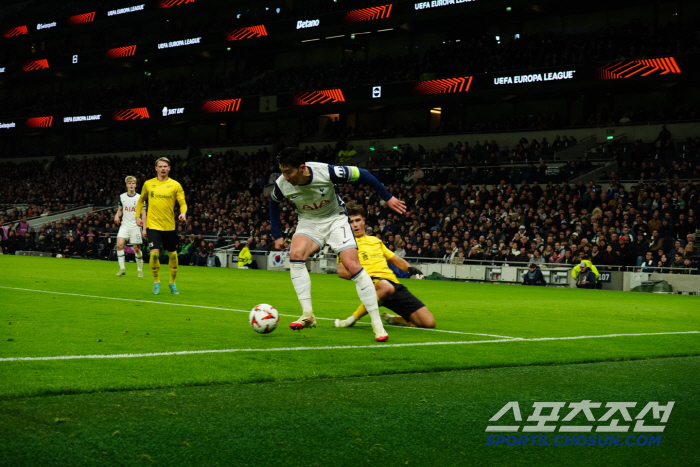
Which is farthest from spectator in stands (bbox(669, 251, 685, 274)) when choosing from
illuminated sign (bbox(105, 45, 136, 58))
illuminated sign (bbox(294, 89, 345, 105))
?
illuminated sign (bbox(105, 45, 136, 58))

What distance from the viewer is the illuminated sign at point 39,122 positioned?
57.1 m

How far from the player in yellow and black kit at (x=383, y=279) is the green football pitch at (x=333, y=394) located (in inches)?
11.6

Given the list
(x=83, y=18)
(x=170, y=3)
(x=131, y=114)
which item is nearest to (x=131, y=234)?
(x=131, y=114)

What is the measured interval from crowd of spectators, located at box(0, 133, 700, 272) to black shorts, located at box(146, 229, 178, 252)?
52.8 ft

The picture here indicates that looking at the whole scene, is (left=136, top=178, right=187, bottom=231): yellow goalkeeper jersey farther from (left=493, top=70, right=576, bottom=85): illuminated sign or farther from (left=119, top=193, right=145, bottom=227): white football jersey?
(left=493, top=70, right=576, bottom=85): illuminated sign

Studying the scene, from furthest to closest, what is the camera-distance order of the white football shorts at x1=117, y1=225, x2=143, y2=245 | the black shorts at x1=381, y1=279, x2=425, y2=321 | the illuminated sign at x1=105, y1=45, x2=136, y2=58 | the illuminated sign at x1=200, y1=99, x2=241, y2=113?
the illuminated sign at x1=105, y1=45, x2=136, y2=58 < the illuminated sign at x1=200, y1=99, x2=241, y2=113 < the white football shorts at x1=117, y1=225, x2=143, y2=245 < the black shorts at x1=381, y1=279, x2=425, y2=321

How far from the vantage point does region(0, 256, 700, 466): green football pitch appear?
3.88 metres

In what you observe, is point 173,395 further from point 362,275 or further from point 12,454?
point 362,275

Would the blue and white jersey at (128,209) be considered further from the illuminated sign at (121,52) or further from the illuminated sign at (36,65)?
the illuminated sign at (36,65)

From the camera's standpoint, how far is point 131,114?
2076 inches

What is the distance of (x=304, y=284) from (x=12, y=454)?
5.60 meters

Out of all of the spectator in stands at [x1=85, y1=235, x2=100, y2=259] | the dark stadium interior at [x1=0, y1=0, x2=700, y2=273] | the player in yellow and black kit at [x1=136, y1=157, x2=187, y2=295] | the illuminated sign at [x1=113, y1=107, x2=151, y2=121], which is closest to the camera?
the player in yellow and black kit at [x1=136, y1=157, x2=187, y2=295]

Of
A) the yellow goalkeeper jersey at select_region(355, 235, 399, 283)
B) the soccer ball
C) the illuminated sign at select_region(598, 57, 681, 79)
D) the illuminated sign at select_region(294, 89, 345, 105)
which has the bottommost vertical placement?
the soccer ball

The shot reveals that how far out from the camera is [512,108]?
145 feet
